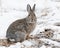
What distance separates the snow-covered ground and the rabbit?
0.95ft

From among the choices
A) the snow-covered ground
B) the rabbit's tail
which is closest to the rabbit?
the rabbit's tail

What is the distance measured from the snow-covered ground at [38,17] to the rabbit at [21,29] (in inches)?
11.4

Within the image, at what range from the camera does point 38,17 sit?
35.1 feet

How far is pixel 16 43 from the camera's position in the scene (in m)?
7.48

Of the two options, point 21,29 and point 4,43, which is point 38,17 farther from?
point 4,43

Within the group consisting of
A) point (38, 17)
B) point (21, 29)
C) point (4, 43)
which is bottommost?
point (4, 43)

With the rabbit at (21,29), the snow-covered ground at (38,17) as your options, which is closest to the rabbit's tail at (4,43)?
the rabbit at (21,29)

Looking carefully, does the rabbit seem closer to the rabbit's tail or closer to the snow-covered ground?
the rabbit's tail

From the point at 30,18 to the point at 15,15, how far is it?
Answer: 3169mm

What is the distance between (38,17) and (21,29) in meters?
2.93

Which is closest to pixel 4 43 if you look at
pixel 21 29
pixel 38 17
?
pixel 21 29

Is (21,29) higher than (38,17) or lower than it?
higher

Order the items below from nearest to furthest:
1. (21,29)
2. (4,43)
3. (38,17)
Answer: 1. (4,43)
2. (21,29)
3. (38,17)

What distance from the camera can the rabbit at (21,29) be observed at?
305 inches
